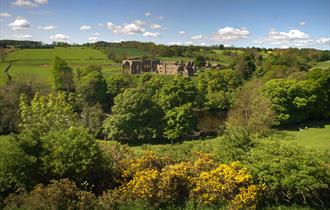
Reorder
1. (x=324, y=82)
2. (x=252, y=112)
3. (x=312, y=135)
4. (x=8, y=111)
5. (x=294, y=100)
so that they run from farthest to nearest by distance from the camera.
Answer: (x=324, y=82)
(x=294, y=100)
(x=8, y=111)
(x=252, y=112)
(x=312, y=135)

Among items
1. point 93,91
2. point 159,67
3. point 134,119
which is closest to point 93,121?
point 134,119

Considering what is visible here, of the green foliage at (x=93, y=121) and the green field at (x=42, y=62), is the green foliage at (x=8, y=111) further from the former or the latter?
the green field at (x=42, y=62)

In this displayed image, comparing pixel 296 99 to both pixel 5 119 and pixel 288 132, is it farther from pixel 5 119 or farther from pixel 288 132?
pixel 5 119

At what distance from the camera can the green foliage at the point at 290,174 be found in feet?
53.6

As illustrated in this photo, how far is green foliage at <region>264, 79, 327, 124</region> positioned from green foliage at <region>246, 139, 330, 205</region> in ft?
103

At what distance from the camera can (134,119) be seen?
42.7 meters

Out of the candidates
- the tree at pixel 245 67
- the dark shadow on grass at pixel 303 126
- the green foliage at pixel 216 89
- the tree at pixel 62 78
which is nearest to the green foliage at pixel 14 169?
the dark shadow on grass at pixel 303 126

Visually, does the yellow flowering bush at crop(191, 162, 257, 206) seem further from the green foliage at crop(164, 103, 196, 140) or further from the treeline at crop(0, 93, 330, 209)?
the green foliage at crop(164, 103, 196, 140)

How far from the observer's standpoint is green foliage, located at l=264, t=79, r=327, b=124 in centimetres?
4853

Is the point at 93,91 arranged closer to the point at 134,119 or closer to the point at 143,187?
the point at 134,119

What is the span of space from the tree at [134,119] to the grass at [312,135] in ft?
51.1

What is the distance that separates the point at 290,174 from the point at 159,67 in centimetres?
9913

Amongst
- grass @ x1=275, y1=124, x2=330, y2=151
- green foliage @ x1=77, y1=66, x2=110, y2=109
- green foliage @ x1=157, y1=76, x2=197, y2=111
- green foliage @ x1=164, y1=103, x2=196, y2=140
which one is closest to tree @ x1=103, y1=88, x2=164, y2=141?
green foliage @ x1=164, y1=103, x2=196, y2=140

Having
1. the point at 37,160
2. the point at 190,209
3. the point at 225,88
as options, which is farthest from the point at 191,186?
the point at 225,88
